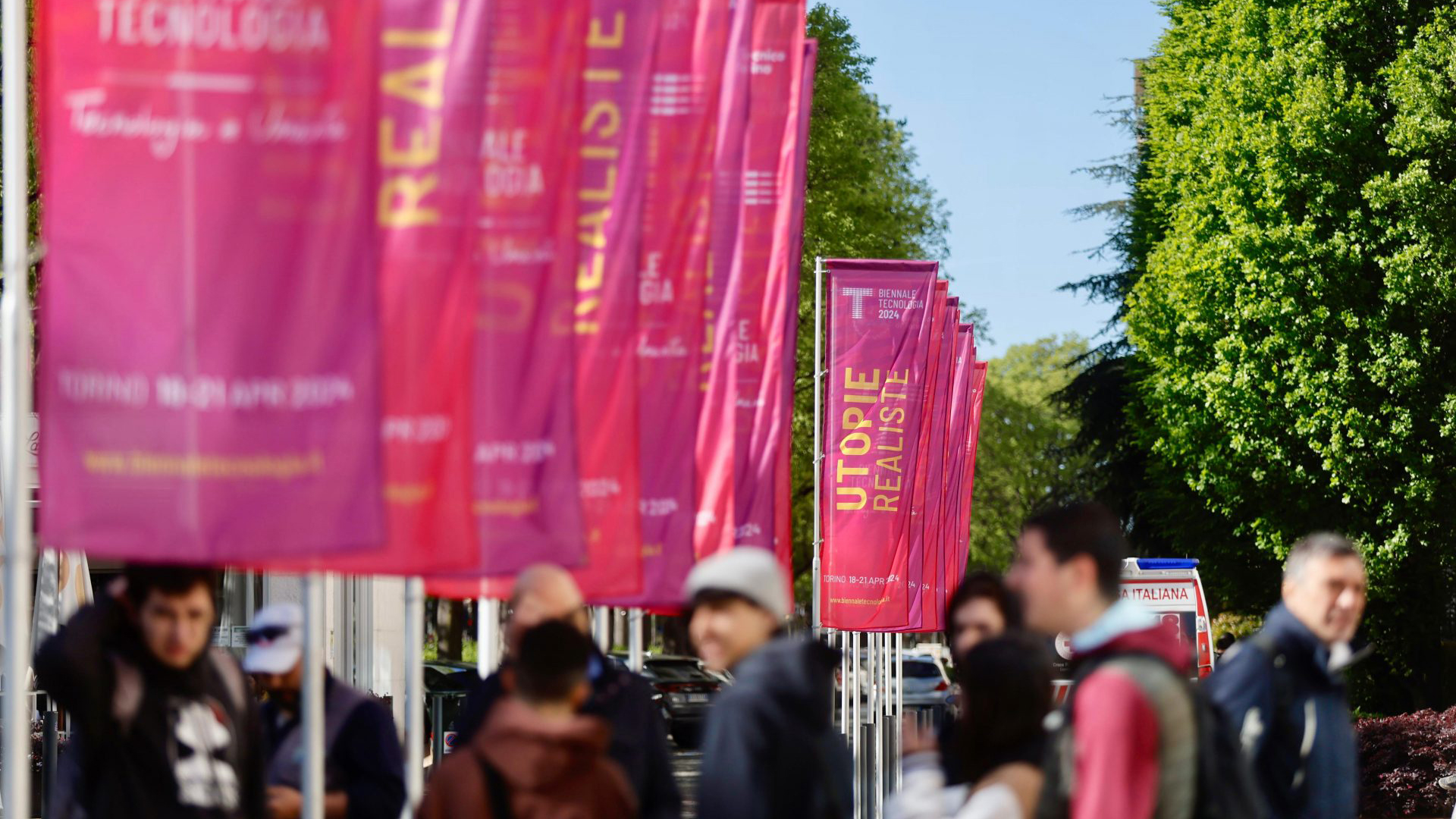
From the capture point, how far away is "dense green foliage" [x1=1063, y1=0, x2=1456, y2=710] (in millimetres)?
28734

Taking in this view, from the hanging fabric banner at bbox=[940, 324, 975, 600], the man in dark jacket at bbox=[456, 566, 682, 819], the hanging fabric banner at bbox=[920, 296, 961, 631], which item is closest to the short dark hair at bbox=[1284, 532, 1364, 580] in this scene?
the man in dark jacket at bbox=[456, 566, 682, 819]

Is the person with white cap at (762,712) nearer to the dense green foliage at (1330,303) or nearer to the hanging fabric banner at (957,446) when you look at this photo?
the hanging fabric banner at (957,446)

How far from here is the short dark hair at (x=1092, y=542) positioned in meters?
4.84

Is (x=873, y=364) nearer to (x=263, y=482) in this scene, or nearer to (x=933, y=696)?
(x=263, y=482)

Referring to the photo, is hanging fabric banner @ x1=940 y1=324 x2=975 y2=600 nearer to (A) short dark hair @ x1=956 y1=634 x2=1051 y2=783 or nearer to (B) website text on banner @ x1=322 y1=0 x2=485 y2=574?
(B) website text on banner @ x1=322 y1=0 x2=485 y2=574

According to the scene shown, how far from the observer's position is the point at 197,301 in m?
4.84

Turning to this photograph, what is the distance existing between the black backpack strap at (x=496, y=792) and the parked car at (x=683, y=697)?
1097 inches

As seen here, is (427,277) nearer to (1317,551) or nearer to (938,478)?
(1317,551)

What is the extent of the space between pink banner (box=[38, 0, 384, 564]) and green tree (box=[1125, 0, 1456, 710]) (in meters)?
25.6

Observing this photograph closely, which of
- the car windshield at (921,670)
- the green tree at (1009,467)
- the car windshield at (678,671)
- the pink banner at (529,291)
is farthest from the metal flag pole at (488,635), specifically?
the green tree at (1009,467)

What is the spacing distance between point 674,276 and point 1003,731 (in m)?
3.71

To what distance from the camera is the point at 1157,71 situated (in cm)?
4106

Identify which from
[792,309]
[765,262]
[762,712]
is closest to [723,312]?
[765,262]

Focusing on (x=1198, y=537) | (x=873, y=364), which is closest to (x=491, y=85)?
(x=873, y=364)
